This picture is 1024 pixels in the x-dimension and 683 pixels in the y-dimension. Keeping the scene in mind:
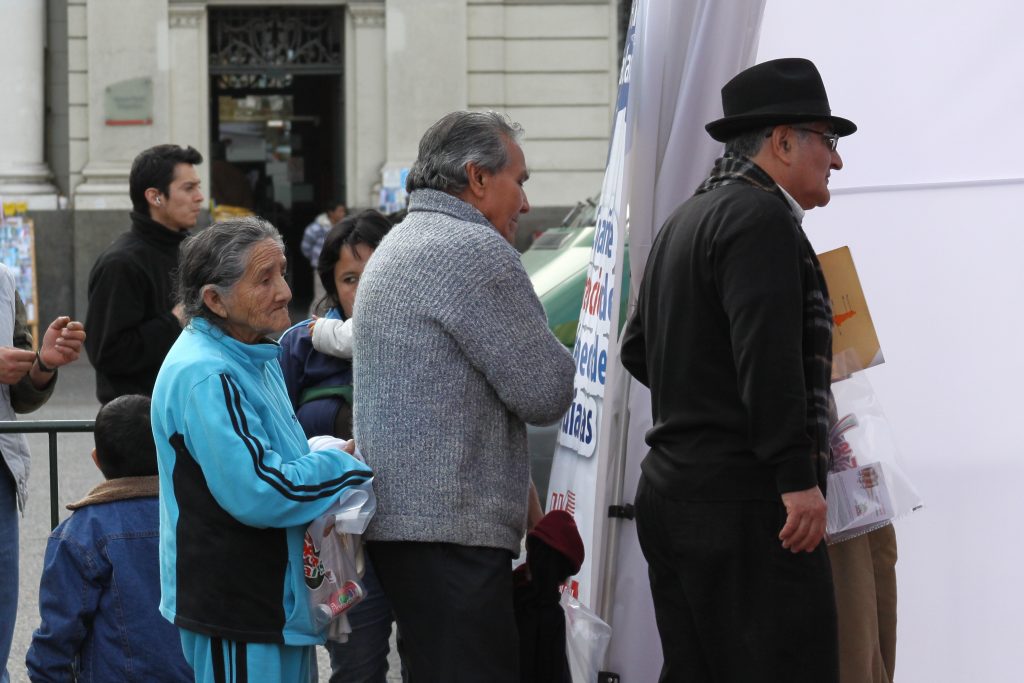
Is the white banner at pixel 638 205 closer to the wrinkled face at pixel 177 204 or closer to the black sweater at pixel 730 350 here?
the black sweater at pixel 730 350

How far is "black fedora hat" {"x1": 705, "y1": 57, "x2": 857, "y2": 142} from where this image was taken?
319 centimetres

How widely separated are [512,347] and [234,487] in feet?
2.15

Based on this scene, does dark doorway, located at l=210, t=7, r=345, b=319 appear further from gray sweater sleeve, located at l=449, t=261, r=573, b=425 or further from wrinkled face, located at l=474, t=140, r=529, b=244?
gray sweater sleeve, located at l=449, t=261, r=573, b=425

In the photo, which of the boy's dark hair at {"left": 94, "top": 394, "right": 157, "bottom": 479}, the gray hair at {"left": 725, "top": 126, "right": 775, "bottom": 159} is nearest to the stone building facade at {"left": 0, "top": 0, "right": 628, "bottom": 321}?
the boy's dark hair at {"left": 94, "top": 394, "right": 157, "bottom": 479}

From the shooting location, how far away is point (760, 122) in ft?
10.6

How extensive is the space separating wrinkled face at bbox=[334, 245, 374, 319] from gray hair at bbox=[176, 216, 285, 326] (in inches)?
39.4

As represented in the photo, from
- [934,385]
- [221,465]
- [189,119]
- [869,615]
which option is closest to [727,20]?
[934,385]

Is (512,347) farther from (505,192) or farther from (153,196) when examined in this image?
(153,196)

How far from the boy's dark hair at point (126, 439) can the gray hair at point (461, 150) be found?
1.00 metres

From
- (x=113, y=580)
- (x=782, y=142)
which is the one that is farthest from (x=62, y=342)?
(x=782, y=142)

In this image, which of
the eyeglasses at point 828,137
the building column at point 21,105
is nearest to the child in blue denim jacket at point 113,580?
the eyeglasses at point 828,137

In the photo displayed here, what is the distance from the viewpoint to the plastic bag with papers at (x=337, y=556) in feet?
10.1

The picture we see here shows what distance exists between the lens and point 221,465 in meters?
2.98

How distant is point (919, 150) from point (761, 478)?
1344 mm
